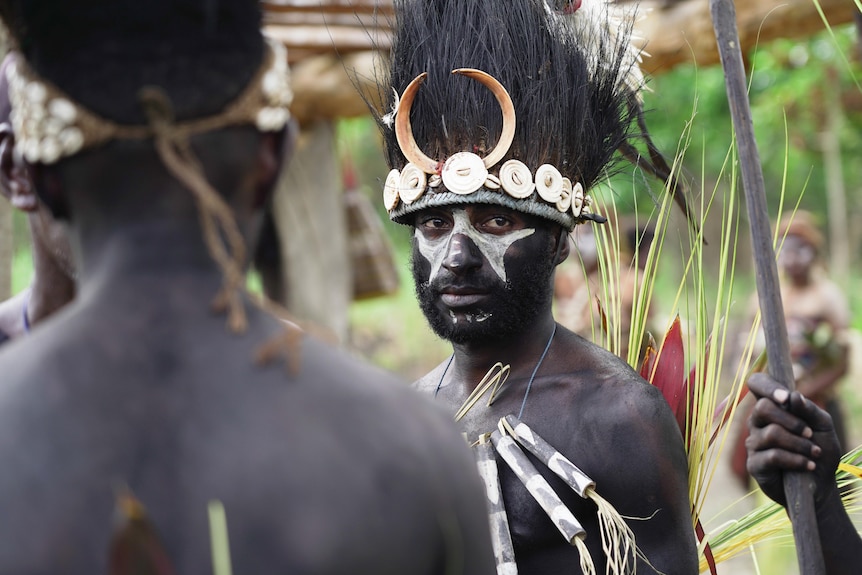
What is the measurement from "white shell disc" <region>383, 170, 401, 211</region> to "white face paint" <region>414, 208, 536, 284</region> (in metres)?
0.22

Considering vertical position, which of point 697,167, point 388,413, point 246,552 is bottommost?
point 697,167

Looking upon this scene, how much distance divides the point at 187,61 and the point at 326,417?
0.51m

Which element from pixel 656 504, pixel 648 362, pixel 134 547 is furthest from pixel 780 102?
pixel 134 547

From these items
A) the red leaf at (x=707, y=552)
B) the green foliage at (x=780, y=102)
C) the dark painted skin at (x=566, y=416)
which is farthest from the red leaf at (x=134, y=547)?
the green foliage at (x=780, y=102)

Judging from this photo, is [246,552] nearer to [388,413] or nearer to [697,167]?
[388,413]

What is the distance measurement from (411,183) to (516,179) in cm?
30

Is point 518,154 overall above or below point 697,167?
above

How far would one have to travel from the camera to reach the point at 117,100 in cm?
148

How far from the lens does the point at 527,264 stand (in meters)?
3.08

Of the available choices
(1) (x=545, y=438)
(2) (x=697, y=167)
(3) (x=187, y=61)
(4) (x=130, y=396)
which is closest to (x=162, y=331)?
(4) (x=130, y=396)

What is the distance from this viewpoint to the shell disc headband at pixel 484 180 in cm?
304

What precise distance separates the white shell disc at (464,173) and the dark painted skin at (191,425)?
148 centimetres

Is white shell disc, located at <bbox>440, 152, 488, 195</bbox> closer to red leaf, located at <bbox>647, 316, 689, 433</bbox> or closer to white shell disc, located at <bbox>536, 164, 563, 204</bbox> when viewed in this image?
white shell disc, located at <bbox>536, 164, 563, 204</bbox>

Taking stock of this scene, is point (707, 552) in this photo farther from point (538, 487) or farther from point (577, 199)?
point (577, 199)
